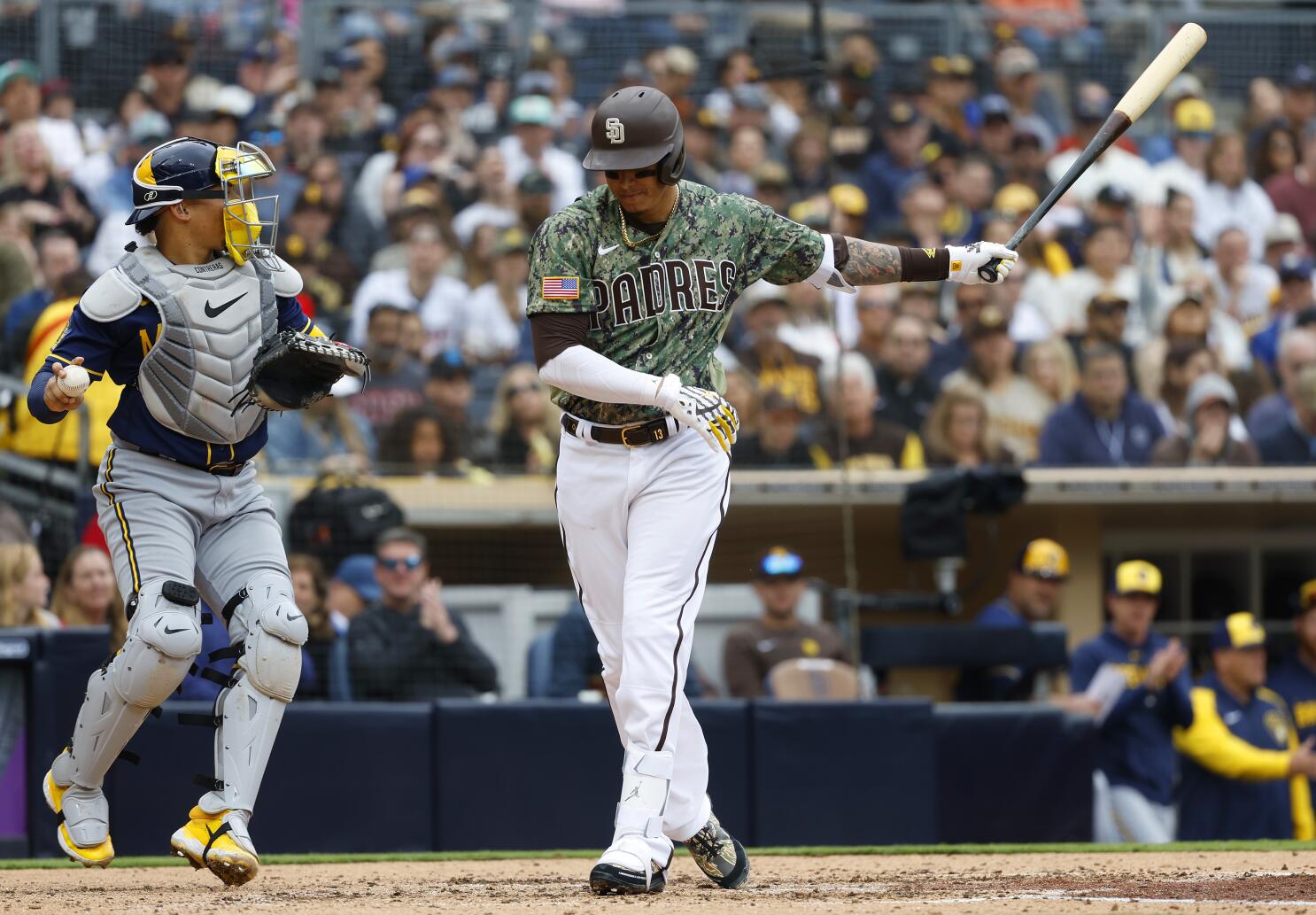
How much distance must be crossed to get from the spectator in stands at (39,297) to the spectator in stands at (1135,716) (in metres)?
5.19

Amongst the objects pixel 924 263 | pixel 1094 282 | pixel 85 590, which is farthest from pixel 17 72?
pixel 924 263

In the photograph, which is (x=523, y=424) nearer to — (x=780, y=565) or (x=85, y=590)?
(x=780, y=565)

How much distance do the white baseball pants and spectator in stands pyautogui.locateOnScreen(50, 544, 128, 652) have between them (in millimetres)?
3207

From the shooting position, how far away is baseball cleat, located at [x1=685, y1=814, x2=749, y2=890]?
5246 millimetres

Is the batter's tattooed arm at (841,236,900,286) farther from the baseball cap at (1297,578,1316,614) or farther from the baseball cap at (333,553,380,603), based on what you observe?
the baseball cap at (1297,578,1316,614)

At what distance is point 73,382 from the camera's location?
498 cm

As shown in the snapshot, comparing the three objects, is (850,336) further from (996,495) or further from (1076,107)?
(1076,107)

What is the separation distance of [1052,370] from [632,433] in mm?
6022

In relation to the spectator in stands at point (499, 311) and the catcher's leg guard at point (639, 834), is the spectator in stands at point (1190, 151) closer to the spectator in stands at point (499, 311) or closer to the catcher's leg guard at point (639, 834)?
the spectator in stands at point (499, 311)

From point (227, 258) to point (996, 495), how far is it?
15.2ft

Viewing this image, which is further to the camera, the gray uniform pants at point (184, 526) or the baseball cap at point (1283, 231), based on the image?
the baseball cap at point (1283, 231)

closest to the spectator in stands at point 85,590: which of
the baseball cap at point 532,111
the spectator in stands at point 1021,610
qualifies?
the spectator in stands at point 1021,610

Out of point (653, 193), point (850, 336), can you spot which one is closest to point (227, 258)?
point (653, 193)

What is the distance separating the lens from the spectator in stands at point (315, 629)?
8203 mm
